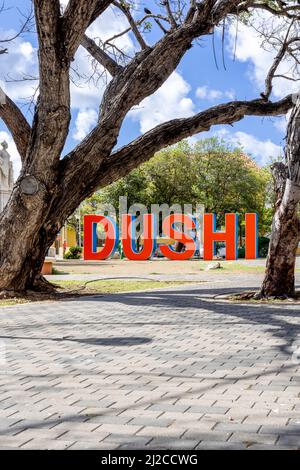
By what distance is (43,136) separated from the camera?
13.5 meters

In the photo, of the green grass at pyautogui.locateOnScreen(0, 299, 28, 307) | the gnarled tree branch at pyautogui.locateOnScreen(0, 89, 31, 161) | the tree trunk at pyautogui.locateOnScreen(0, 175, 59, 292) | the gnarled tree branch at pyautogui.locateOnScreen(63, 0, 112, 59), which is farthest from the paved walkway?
the gnarled tree branch at pyautogui.locateOnScreen(63, 0, 112, 59)

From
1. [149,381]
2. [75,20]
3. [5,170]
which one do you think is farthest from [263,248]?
[149,381]

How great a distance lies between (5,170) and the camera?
39.0m

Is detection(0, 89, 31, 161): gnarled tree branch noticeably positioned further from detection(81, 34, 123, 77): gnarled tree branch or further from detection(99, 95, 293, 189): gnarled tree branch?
detection(81, 34, 123, 77): gnarled tree branch

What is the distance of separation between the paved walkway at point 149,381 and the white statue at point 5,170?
29112mm

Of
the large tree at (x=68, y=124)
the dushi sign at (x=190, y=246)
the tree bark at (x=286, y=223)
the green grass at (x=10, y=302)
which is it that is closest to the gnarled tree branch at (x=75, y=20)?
the large tree at (x=68, y=124)

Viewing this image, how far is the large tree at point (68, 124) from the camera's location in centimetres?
1291

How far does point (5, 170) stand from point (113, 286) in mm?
23794

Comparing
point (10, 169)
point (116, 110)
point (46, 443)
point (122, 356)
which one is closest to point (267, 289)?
point (116, 110)

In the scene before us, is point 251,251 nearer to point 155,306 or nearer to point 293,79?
point 293,79

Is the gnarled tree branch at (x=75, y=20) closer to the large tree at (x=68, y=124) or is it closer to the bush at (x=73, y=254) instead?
the large tree at (x=68, y=124)

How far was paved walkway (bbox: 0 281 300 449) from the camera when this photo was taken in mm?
3938

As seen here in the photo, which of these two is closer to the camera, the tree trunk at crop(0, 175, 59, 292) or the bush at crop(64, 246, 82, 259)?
the tree trunk at crop(0, 175, 59, 292)

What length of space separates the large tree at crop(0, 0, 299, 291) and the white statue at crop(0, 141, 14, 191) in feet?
78.0
